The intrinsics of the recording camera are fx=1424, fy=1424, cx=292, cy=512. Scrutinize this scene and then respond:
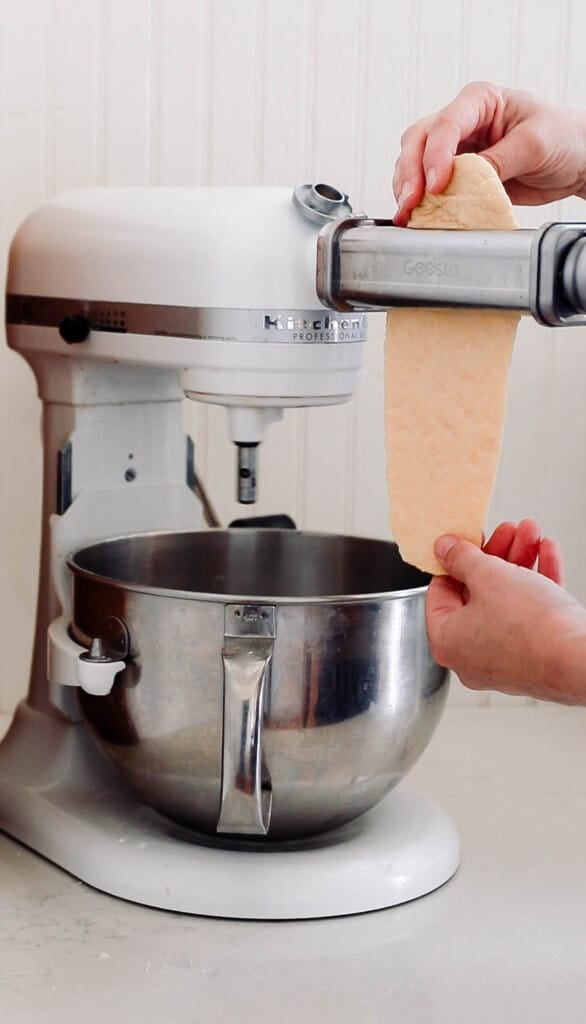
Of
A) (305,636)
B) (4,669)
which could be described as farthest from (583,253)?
(4,669)

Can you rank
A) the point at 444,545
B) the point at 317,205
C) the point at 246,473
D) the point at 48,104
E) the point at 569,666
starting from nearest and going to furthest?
the point at 569,666 → the point at 444,545 → the point at 317,205 → the point at 246,473 → the point at 48,104

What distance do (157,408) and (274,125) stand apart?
15.9 inches

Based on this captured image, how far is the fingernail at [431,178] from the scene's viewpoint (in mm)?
821

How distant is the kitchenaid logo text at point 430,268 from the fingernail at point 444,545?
0.16 m

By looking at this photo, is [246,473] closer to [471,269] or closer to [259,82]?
[471,269]

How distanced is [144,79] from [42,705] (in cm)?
63

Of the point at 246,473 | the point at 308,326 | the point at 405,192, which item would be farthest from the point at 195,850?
the point at 405,192

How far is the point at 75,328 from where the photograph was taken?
3.46 feet

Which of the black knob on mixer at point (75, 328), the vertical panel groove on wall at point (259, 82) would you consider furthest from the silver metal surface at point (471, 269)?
the vertical panel groove on wall at point (259, 82)

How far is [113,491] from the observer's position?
1.15 meters

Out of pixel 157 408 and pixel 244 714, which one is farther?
pixel 157 408

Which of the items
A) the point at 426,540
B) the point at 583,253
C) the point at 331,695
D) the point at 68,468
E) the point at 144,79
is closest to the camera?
the point at 583,253

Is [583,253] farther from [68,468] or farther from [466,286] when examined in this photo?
[68,468]

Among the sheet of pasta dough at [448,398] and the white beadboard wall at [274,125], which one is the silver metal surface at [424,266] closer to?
the sheet of pasta dough at [448,398]
